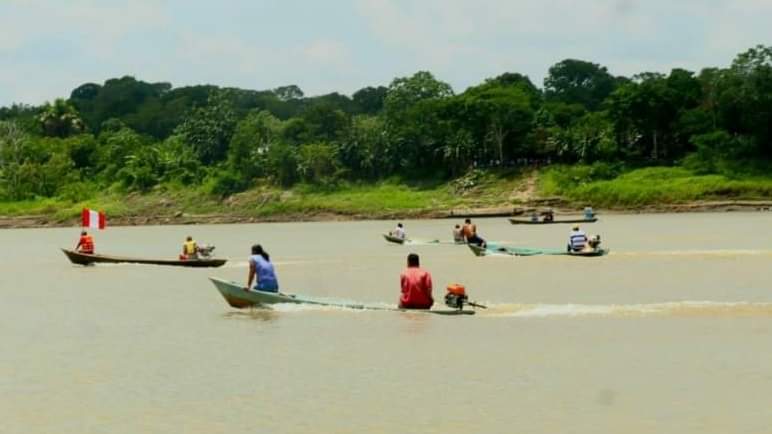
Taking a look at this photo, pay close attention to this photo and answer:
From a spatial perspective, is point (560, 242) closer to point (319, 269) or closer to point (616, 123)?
point (319, 269)

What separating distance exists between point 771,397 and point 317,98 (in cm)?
14256

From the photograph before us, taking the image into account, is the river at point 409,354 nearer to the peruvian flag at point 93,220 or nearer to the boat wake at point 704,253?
the boat wake at point 704,253

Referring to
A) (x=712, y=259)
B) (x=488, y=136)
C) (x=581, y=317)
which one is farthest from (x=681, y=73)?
(x=581, y=317)

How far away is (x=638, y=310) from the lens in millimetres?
23891

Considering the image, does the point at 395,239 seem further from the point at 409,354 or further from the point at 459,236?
the point at 409,354

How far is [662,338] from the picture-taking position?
20188mm

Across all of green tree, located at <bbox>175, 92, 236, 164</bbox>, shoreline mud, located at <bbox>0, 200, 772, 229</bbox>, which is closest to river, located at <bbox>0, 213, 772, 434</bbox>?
shoreline mud, located at <bbox>0, 200, 772, 229</bbox>

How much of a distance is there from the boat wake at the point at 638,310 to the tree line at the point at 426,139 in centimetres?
5767

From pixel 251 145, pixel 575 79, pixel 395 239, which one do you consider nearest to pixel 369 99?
pixel 575 79

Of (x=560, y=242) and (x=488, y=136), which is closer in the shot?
(x=560, y=242)

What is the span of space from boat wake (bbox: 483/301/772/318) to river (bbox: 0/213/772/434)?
0.20 feet

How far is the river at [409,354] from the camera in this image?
15.1 meters

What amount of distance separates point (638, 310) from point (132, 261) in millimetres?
20759

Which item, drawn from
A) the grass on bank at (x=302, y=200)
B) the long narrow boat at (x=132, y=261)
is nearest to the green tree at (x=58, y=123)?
the grass on bank at (x=302, y=200)
